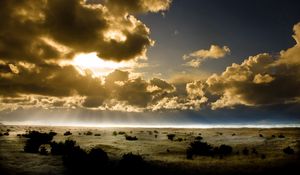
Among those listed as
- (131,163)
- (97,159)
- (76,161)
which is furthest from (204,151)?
(76,161)

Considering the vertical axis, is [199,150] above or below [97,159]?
above

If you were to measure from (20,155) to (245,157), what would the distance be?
1920 cm

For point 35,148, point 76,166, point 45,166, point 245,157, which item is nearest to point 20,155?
point 35,148

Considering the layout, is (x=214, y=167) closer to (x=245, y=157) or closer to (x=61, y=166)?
(x=245, y=157)

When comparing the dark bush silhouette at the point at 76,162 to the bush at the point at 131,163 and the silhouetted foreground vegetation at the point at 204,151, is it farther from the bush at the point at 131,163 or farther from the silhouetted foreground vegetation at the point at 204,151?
the silhouetted foreground vegetation at the point at 204,151

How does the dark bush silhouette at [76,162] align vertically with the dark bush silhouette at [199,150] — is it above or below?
below

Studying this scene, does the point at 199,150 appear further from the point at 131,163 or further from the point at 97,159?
the point at 97,159

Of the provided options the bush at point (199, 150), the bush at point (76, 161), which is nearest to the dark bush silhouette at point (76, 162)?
the bush at point (76, 161)

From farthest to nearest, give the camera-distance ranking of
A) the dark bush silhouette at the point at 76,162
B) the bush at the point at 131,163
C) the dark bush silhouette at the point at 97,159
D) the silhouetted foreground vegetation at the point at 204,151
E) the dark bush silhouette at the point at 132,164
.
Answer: the silhouetted foreground vegetation at the point at 204,151
the dark bush silhouette at the point at 97,159
the dark bush silhouette at the point at 76,162
the bush at the point at 131,163
the dark bush silhouette at the point at 132,164

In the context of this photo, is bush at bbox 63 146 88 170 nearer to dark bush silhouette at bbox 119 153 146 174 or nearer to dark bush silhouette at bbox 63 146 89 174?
dark bush silhouette at bbox 63 146 89 174

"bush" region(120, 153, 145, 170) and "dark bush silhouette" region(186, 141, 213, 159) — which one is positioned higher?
"dark bush silhouette" region(186, 141, 213, 159)

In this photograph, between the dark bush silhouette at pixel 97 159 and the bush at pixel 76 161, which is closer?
the bush at pixel 76 161

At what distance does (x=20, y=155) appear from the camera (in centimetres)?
2744

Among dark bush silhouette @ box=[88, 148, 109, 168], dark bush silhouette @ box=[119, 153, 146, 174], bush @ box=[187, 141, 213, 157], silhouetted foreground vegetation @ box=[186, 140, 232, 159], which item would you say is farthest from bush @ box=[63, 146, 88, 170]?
bush @ box=[187, 141, 213, 157]
